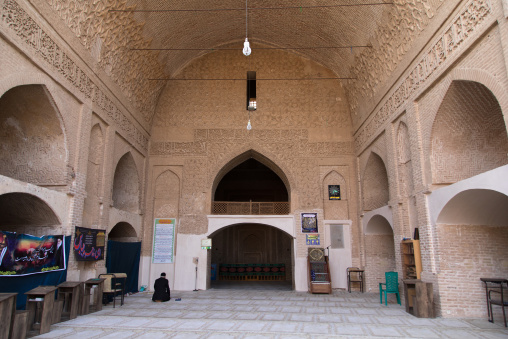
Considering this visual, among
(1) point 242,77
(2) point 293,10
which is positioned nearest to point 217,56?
(1) point 242,77

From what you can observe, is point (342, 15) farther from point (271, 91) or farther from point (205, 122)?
point (205, 122)

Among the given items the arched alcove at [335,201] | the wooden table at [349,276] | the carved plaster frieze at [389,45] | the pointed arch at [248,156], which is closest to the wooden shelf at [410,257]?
the wooden table at [349,276]

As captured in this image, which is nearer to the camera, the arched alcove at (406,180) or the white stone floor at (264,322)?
the white stone floor at (264,322)

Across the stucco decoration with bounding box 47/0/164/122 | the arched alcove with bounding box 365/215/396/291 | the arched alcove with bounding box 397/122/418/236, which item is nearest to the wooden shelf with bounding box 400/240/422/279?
the arched alcove with bounding box 397/122/418/236

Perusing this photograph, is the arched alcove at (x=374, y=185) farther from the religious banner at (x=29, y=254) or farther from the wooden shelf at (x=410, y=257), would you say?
the religious banner at (x=29, y=254)

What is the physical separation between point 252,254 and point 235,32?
9.06m

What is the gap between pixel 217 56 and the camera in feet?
39.8

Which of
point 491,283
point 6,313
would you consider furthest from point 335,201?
point 6,313

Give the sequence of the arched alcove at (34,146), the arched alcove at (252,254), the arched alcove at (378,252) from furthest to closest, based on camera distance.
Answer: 1. the arched alcove at (252,254)
2. the arched alcove at (378,252)
3. the arched alcove at (34,146)

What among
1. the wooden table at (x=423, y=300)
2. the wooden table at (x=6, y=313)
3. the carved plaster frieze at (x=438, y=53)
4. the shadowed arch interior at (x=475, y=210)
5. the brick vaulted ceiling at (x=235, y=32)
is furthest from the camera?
the brick vaulted ceiling at (x=235, y=32)

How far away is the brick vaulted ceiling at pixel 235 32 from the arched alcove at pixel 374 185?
6.35ft

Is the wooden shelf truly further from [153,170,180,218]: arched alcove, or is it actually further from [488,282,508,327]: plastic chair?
[153,170,180,218]: arched alcove

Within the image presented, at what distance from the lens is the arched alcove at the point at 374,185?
33.5ft

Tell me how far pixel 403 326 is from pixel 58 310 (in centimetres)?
503
